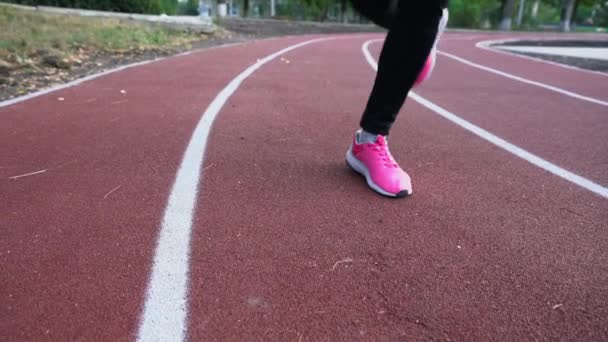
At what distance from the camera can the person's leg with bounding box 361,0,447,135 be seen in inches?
85.5

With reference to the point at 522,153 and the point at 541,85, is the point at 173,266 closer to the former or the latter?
the point at 522,153

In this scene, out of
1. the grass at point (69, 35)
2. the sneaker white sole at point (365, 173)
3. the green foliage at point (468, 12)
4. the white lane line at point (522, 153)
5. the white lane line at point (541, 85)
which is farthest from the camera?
the green foliage at point (468, 12)

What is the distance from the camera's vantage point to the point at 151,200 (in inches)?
90.8

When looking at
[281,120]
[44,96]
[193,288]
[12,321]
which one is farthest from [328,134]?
[44,96]

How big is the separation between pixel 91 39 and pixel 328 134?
700cm

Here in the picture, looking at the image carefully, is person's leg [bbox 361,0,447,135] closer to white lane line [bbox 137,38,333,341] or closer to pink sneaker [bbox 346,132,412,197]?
pink sneaker [bbox 346,132,412,197]

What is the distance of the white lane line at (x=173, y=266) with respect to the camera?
145 cm

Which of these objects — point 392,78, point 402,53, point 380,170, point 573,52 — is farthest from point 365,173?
point 573,52

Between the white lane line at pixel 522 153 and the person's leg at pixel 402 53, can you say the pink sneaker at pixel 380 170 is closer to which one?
the person's leg at pixel 402 53

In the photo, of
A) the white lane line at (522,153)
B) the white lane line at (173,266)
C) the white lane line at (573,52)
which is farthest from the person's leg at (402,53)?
the white lane line at (573,52)

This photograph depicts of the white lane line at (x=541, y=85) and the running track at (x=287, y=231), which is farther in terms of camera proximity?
the white lane line at (x=541, y=85)

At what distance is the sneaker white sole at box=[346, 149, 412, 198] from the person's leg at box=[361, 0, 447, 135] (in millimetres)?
268

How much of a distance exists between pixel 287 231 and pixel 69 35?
8.28 meters

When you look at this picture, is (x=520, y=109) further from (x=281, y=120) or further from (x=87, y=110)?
(x=87, y=110)
